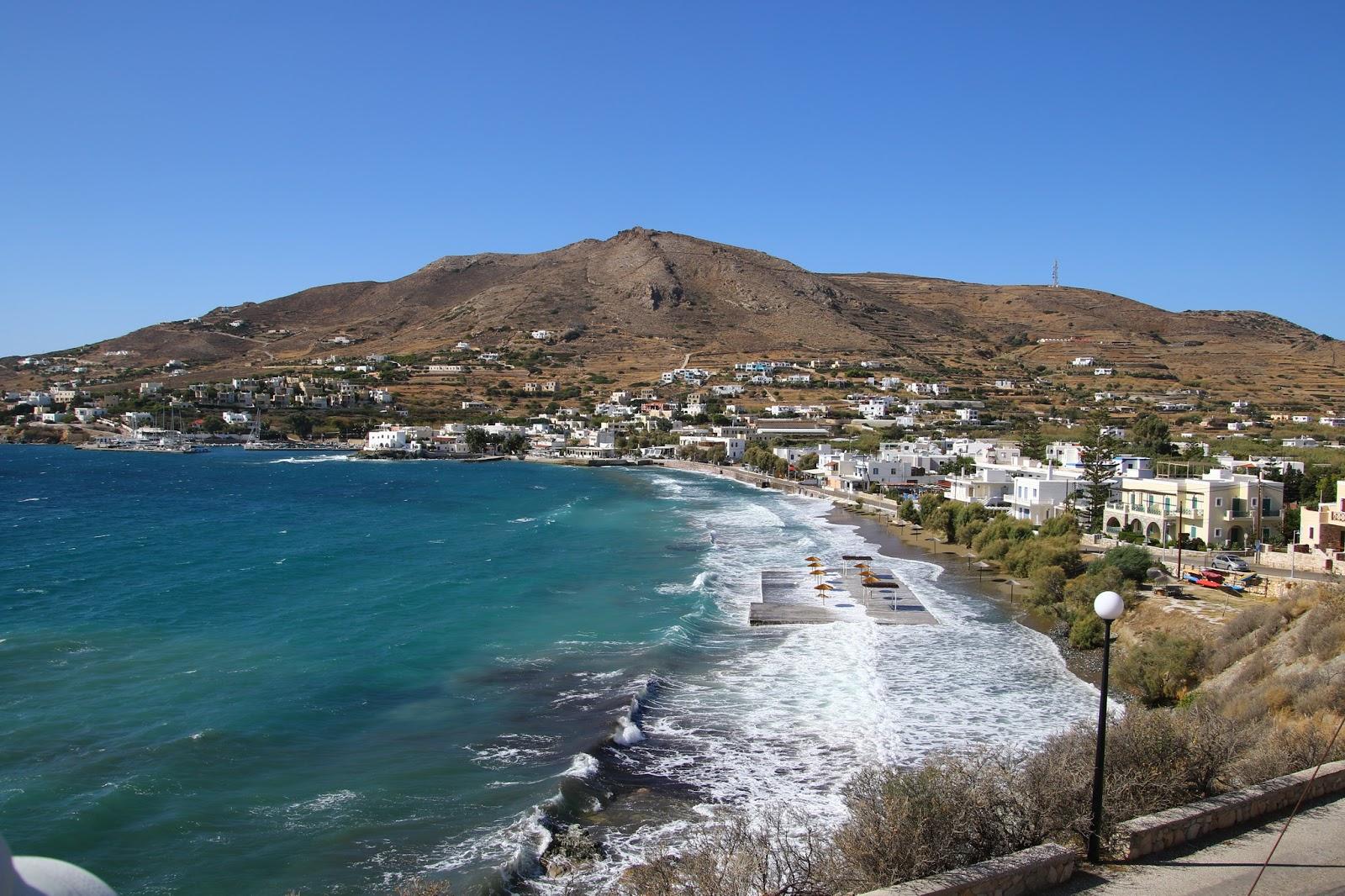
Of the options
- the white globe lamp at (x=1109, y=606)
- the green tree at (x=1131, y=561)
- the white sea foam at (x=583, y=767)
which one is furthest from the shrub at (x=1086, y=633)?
→ the white globe lamp at (x=1109, y=606)

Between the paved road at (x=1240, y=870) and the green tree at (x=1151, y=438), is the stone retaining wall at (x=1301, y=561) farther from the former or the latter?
the green tree at (x=1151, y=438)

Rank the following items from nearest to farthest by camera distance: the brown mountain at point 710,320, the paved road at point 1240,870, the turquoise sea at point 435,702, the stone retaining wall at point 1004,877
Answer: the stone retaining wall at point 1004,877, the paved road at point 1240,870, the turquoise sea at point 435,702, the brown mountain at point 710,320

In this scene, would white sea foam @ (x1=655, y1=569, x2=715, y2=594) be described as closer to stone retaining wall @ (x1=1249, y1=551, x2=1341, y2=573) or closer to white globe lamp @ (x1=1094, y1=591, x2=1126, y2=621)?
stone retaining wall @ (x1=1249, y1=551, x2=1341, y2=573)

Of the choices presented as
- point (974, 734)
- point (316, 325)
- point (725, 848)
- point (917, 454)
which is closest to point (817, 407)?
point (917, 454)

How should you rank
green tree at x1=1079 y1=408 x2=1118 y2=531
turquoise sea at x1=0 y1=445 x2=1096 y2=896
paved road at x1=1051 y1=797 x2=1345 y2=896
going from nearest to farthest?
paved road at x1=1051 y1=797 x2=1345 y2=896 → turquoise sea at x1=0 y1=445 x2=1096 y2=896 → green tree at x1=1079 y1=408 x2=1118 y2=531

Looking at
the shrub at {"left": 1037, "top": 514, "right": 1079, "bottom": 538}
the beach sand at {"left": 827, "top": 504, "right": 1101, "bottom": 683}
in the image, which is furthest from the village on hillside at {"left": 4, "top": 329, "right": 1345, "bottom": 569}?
the beach sand at {"left": 827, "top": 504, "right": 1101, "bottom": 683}

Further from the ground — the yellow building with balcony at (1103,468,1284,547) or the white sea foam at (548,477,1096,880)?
A: the yellow building with balcony at (1103,468,1284,547)

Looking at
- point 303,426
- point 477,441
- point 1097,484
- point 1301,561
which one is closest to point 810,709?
point 1301,561
